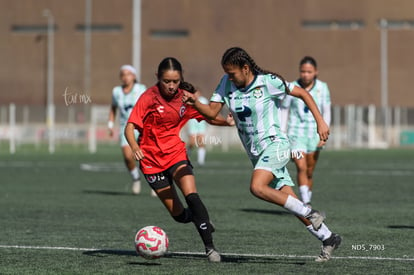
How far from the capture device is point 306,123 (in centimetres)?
1543

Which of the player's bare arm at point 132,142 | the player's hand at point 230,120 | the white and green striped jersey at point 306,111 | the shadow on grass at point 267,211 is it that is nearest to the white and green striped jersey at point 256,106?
the player's hand at point 230,120

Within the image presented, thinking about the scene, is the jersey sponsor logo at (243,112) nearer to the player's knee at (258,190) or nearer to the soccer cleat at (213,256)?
the player's knee at (258,190)

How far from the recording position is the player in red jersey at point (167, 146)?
33.4 feet

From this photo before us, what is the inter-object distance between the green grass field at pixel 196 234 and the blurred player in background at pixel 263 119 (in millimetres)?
494

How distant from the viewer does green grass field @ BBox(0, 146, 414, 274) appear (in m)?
9.48

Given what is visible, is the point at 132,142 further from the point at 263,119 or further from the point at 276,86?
the point at 276,86

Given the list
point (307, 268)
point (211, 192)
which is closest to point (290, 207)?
point (307, 268)

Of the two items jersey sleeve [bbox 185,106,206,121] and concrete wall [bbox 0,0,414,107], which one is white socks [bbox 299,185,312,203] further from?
concrete wall [bbox 0,0,414,107]

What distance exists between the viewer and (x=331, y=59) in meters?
69.3

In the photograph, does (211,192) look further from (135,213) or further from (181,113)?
(181,113)

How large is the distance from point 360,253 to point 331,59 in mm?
59676

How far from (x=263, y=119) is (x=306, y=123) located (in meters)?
5.81

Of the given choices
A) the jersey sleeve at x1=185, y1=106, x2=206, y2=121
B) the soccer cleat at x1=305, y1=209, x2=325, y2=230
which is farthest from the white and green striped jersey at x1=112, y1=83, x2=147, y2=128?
the soccer cleat at x1=305, y1=209, x2=325, y2=230

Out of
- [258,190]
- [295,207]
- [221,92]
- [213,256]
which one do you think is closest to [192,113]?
[221,92]
